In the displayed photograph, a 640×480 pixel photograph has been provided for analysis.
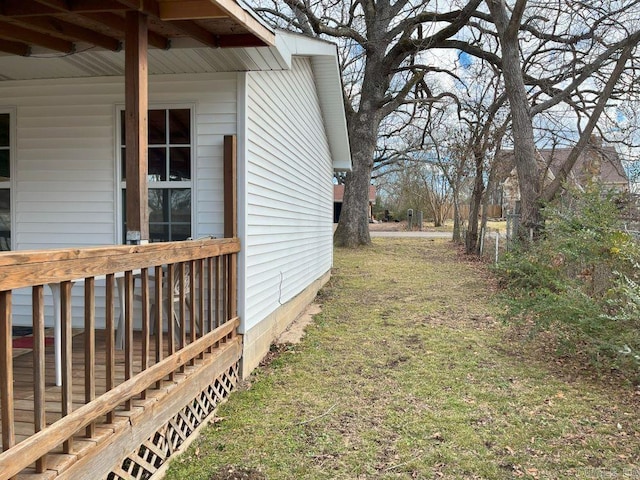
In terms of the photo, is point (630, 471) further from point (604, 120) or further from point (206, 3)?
point (604, 120)

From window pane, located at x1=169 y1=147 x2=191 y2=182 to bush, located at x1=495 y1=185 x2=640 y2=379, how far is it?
167 inches

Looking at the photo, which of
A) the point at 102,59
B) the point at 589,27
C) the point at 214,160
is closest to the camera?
the point at 102,59

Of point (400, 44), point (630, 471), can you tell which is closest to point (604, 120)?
point (400, 44)

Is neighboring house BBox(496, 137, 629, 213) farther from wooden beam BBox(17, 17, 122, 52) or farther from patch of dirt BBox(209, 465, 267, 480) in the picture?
wooden beam BBox(17, 17, 122, 52)

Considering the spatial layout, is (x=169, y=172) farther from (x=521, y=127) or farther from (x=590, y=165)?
(x=590, y=165)

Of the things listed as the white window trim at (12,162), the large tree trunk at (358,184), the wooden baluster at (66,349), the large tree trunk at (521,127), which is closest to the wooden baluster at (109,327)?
the wooden baluster at (66,349)

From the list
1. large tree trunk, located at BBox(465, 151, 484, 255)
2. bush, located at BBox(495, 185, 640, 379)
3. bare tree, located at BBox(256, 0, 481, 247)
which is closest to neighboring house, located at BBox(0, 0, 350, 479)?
bush, located at BBox(495, 185, 640, 379)

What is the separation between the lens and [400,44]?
53.0ft

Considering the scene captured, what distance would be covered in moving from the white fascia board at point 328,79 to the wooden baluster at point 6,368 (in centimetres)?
311

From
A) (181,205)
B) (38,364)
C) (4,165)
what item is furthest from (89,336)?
(4,165)

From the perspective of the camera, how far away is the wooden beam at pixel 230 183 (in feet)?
14.3

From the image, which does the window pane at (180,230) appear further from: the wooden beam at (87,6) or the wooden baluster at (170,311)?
the wooden beam at (87,6)

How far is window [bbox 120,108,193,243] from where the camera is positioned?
15.5 feet

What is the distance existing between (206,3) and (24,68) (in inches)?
96.5
